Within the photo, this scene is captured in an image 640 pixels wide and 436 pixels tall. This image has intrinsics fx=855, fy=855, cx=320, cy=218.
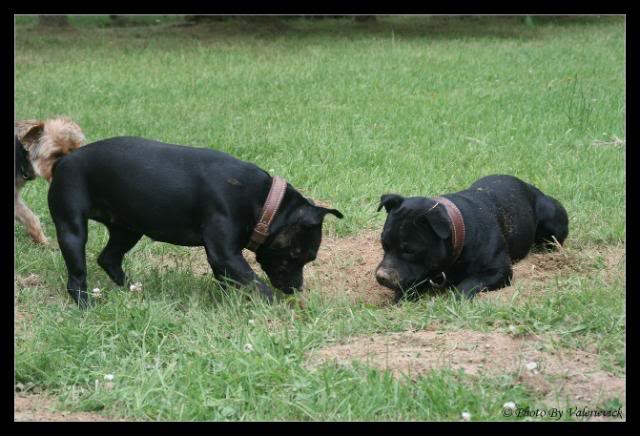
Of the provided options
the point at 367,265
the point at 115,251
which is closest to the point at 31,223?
the point at 115,251

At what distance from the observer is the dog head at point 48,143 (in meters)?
7.66

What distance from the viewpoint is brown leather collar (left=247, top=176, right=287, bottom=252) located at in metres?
6.14

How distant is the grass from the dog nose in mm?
182

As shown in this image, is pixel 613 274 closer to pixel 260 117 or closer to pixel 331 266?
pixel 331 266

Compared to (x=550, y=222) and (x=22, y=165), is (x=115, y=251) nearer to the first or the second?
(x=22, y=165)

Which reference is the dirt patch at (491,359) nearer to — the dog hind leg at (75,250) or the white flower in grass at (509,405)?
the white flower in grass at (509,405)

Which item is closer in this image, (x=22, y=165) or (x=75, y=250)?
(x=75, y=250)

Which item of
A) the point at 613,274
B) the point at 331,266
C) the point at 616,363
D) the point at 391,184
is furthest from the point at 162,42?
the point at 616,363

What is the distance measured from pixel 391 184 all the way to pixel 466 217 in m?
2.53

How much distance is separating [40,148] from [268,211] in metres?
2.69

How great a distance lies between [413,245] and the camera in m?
6.14

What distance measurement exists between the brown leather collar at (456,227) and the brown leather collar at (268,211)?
3.93 feet

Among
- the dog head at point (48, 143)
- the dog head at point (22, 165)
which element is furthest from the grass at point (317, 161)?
the dog head at point (48, 143)

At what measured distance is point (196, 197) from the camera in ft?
20.3
